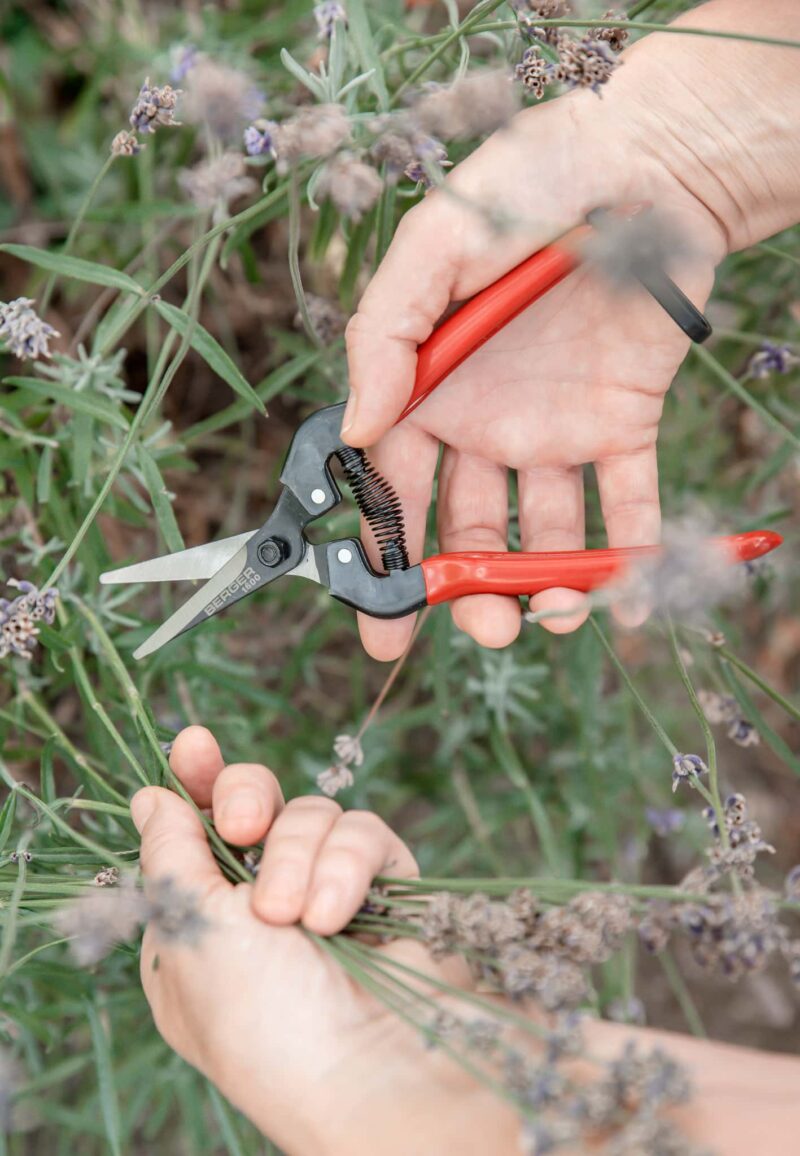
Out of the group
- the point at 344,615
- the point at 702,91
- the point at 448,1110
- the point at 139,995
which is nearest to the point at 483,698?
the point at 344,615

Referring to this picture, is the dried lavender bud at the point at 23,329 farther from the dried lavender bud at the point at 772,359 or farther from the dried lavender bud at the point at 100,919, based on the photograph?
the dried lavender bud at the point at 772,359

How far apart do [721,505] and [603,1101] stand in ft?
5.63

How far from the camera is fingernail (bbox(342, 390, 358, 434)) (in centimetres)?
157

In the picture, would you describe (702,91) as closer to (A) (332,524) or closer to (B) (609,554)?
(B) (609,554)

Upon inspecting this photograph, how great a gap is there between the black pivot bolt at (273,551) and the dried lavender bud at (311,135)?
1.85ft

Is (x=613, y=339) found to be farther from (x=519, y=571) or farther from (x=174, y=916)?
(x=174, y=916)

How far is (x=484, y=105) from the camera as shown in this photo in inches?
51.1

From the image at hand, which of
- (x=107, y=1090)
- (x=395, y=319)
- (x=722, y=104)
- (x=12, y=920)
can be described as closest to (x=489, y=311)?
(x=395, y=319)

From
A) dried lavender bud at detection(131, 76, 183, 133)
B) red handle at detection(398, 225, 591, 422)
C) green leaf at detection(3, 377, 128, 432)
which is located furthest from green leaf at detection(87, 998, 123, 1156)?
dried lavender bud at detection(131, 76, 183, 133)

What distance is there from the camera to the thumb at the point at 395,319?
1572 millimetres

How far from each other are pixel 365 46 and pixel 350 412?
1.91ft

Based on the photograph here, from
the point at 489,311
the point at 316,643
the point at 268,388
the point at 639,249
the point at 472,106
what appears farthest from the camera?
the point at 316,643

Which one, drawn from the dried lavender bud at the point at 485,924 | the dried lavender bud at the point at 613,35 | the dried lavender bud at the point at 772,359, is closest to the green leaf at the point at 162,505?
the dried lavender bud at the point at 485,924

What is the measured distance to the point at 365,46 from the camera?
1.57 m
